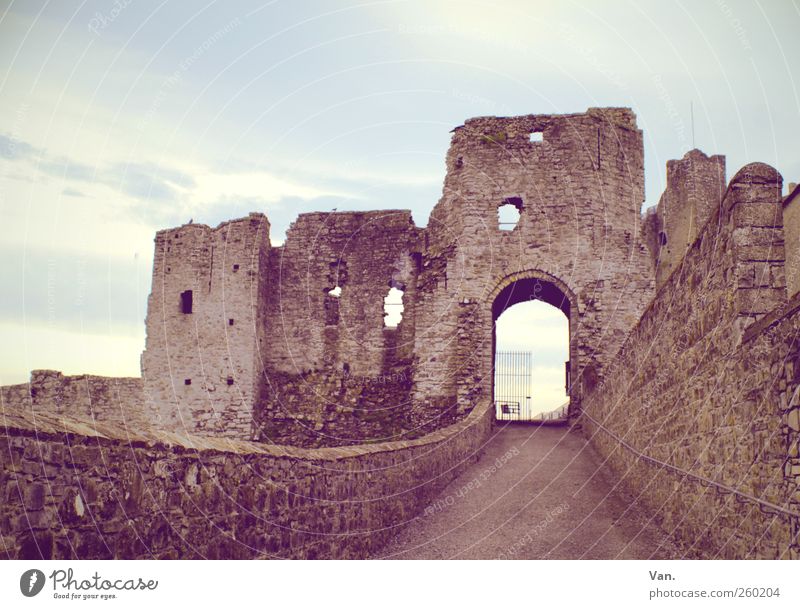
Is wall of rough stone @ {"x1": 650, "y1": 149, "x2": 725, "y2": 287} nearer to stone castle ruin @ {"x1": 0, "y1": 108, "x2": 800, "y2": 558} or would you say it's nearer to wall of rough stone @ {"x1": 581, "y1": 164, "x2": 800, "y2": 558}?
stone castle ruin @ {"x1": 0, "y1": 108, "x2": 800, "y2": 558}

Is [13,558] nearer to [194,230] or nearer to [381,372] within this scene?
[381,372]

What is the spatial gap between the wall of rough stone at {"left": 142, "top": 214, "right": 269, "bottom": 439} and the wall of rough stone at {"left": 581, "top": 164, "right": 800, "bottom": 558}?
13.8m

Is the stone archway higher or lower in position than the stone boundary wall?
higher

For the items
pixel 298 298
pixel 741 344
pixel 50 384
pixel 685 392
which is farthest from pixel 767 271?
pixel 50 384

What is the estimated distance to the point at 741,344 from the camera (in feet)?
23.8

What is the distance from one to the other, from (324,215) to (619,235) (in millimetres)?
8514

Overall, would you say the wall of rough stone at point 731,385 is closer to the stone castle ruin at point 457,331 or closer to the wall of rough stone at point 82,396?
the stone castle ruin at point 457,331

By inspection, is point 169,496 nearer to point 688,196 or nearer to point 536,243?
point 536,243

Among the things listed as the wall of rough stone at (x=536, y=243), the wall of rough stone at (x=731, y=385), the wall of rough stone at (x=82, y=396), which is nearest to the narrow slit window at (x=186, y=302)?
the wall of rough stone at (x=82, y=396)

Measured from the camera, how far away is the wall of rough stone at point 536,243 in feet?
66.5

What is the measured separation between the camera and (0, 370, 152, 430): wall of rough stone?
21.8 metres

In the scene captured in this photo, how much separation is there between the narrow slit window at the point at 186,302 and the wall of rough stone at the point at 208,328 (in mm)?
115
